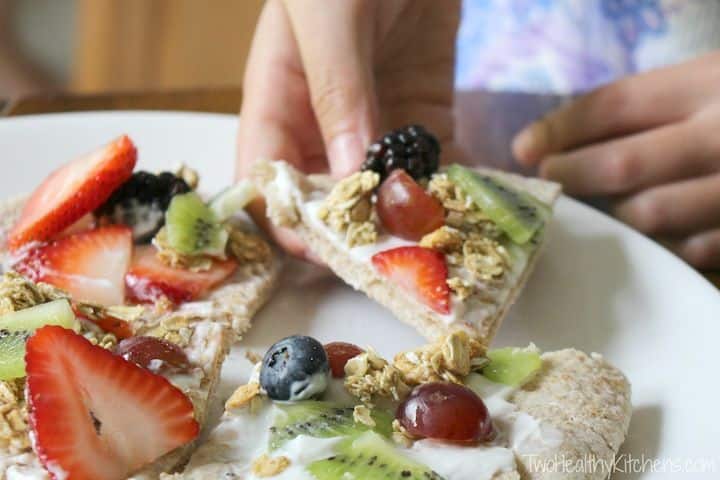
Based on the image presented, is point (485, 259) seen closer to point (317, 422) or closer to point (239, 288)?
point (239, 288)

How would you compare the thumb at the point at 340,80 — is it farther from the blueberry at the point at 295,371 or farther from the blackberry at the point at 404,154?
the blueberry at the point at 295,371

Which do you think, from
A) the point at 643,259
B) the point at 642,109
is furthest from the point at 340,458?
the point at 642,109

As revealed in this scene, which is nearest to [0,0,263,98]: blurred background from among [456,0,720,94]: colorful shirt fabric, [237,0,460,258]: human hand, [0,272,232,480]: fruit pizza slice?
[456,0,720,94]: colorful shirt fabric

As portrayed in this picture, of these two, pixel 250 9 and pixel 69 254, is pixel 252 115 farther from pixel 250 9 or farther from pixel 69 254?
pixel 250 9

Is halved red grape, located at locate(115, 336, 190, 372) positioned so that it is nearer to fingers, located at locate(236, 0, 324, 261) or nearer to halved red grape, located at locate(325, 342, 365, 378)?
halved red grape, located at locate(325, 342, 365, 378)

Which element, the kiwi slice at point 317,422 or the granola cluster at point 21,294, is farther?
the granola cluster at point 21,294

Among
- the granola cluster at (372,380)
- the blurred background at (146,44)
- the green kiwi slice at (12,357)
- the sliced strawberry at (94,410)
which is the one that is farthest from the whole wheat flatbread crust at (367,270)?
the blurred background at (146,44)

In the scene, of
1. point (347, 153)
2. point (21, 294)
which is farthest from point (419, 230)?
point (21, 294)
